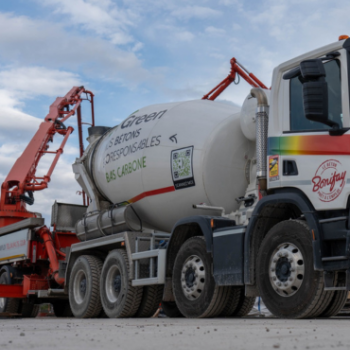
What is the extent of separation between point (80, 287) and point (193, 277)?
11.2 ft

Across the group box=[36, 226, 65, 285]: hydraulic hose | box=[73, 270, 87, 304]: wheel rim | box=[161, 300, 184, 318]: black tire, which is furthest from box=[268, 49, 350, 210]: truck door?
box=[36, 226, 65, 285]: hydraulic hose

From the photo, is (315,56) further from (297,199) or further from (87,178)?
(87,178)

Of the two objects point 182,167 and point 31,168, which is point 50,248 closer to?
point 182,167

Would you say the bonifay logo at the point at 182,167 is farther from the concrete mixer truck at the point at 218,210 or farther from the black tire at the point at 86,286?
the black tire at the point at 86,286

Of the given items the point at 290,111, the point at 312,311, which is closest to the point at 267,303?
the point at 312,311

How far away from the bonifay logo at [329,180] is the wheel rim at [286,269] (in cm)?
66

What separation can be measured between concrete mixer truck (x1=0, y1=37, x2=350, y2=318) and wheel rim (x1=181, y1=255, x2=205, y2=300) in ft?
0.05

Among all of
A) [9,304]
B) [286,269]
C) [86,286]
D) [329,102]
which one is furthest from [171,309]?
[9,304]

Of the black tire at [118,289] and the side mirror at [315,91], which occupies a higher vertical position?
the side mirror at [315,91]

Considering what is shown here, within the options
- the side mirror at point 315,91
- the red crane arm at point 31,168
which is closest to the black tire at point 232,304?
the side mirror at point 315,91

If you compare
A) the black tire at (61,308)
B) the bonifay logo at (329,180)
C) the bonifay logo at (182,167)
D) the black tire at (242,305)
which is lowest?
the black tire at (61,308)

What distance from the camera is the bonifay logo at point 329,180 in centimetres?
606

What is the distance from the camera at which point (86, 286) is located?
10.0 m

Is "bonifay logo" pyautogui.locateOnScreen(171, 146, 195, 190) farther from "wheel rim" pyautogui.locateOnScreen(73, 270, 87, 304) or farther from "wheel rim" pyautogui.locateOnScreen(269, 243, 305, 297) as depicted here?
"wheel rim" pyautogui.locateOnScreen(73, 270, 87, 304)
